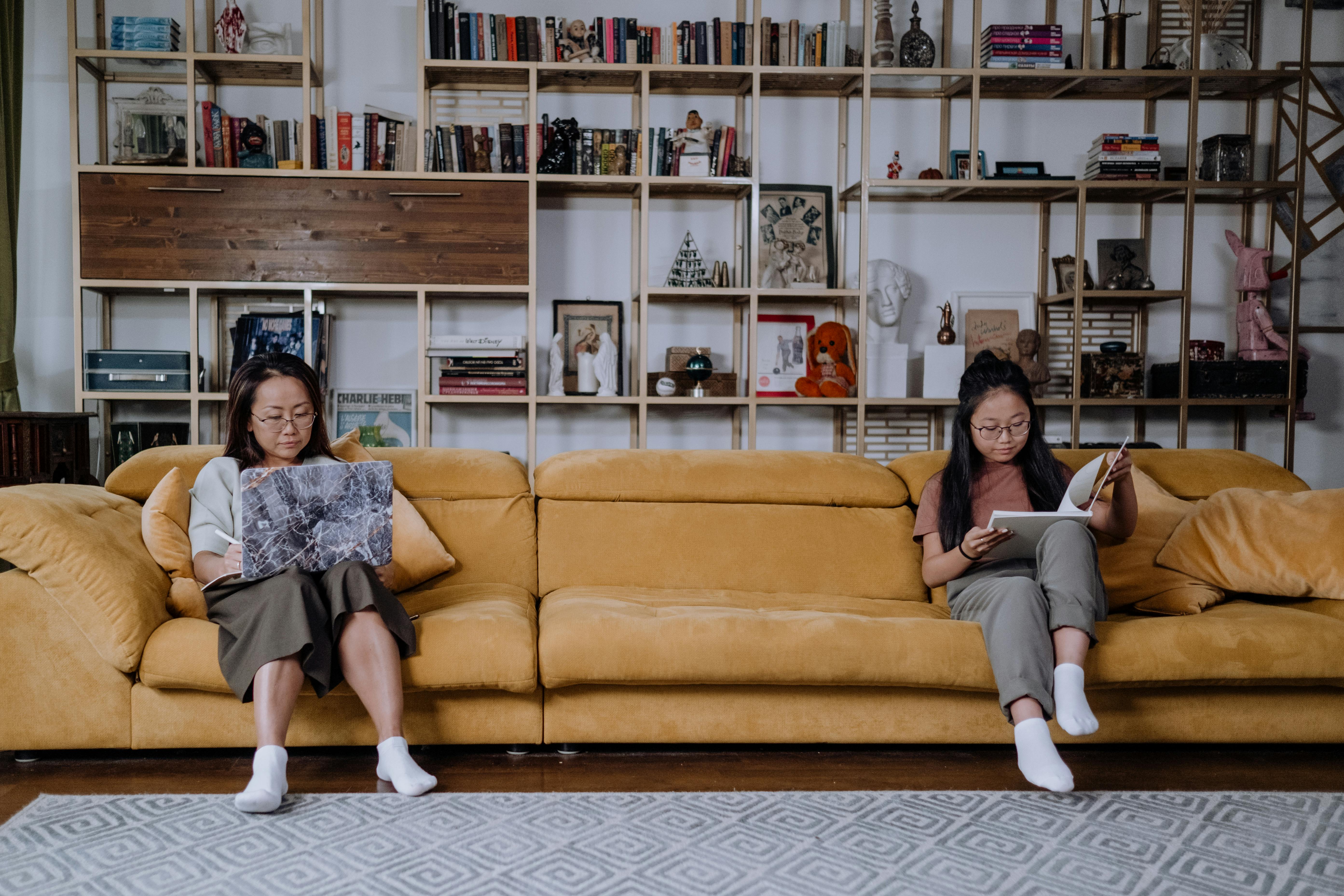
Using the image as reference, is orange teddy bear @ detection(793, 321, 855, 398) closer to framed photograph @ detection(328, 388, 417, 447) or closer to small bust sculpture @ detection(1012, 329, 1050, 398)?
small bust sculpture @ detection(1012, 329, 1050, 398)

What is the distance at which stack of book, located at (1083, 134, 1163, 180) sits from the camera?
389 centimetres

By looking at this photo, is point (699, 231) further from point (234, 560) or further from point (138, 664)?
point (138, 664)

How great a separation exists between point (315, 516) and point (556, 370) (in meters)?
1.95

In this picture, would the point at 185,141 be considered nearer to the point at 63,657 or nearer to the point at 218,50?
the point at 218,50

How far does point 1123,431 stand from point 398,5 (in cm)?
344

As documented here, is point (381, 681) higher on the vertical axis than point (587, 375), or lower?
lower

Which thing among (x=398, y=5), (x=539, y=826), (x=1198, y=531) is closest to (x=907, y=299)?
(x=1198, y=531)

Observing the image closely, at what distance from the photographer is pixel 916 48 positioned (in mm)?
3861

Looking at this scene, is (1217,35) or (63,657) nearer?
(63,657)

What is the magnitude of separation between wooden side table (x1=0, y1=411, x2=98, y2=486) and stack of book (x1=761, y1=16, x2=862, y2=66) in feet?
9.10

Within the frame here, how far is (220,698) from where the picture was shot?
204 centimetres

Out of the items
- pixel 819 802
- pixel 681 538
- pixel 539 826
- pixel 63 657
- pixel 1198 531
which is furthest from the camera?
pixel 681 538

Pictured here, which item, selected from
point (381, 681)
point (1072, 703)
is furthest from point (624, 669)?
point (1072, 703)

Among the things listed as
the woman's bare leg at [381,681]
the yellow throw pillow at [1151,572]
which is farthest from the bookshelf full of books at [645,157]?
the woman's bare leg at [381,681]
